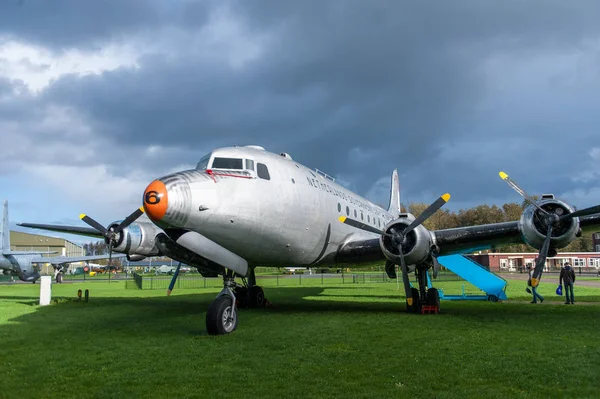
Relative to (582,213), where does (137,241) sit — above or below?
below

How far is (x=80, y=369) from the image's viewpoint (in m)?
6.85

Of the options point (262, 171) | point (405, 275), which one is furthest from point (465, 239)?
point (262, 171)

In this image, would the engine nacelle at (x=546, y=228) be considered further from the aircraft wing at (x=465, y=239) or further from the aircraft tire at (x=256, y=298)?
the aircraft tire at (x=256, y=298)

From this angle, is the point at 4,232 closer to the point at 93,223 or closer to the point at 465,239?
the point at 93,223

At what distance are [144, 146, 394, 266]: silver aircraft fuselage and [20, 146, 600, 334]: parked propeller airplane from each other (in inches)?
0.9

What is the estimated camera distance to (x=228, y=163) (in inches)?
422

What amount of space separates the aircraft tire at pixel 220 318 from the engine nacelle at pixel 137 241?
5.03m

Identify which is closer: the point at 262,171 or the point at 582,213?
the point at 262,171

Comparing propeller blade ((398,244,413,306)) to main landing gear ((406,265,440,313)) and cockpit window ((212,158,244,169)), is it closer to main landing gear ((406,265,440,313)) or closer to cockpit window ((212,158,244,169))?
main landing gear ((406,265,440,313))

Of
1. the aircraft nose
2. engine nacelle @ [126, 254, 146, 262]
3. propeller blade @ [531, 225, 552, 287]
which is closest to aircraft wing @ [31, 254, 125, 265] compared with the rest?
engine nacelle @ [126, 254, 146, 262]

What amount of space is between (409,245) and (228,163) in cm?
557

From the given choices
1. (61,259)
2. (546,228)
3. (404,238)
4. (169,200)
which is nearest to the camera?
(169,200)

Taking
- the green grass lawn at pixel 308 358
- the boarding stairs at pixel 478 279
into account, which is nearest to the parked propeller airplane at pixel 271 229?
the green grass lawn at pixel 308 358

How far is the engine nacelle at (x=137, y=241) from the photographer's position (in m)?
14.3
